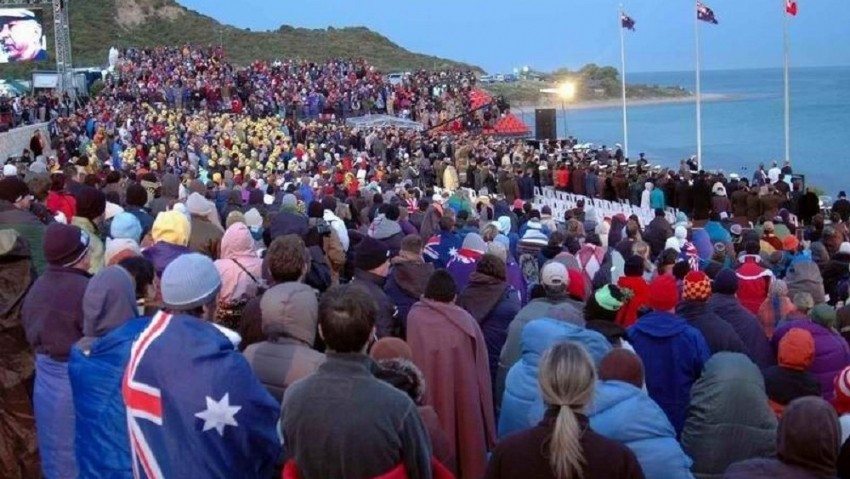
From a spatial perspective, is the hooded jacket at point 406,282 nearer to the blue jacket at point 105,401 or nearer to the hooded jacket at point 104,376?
the hooded jacket at point 104,376

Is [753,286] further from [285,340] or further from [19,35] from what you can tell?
[19,35]

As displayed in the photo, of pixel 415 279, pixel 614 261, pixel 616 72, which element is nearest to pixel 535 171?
pixel 614 261

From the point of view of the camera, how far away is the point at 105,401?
195 inches

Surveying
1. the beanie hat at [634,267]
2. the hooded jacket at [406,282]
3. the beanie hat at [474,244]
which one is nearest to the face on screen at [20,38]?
the beanie hat at [474,244]

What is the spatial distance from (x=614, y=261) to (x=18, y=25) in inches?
1443

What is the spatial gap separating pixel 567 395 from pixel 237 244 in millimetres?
3850

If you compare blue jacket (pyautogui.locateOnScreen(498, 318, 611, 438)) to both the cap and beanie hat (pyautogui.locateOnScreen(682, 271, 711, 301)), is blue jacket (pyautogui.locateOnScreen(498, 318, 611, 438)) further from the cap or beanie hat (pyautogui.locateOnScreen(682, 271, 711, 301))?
beanie hat (pyautogui.locateOnScreen(682, 271, 711, 301))

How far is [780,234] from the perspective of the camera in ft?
44.2

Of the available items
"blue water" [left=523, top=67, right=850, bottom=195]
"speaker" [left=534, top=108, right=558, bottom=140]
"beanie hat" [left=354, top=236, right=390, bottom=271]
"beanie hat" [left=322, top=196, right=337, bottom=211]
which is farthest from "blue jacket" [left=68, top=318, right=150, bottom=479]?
"blue water" [left=523, top=67, right=850, bottom=195]

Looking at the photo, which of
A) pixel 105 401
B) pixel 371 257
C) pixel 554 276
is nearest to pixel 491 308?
pixel 554 276

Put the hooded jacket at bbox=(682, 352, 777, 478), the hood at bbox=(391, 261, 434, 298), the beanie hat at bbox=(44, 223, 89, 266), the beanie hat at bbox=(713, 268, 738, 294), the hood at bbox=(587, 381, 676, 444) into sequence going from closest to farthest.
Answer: the hood at bbox=(587, 381, 676, 444) < the hooded jacket at bbox=(682, 352, 777, 478) < the beanie hat at bbox=(44, 223, 89, 266) < the beanie hat at bbox=(713, 268, 738, 294) < the hood at bbox=(391, 261, 434, 298)

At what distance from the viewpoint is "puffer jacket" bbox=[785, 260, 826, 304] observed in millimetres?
9680

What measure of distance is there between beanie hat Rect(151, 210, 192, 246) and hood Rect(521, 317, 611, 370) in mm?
2703

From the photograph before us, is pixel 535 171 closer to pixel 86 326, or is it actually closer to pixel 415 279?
pixel 415 279
